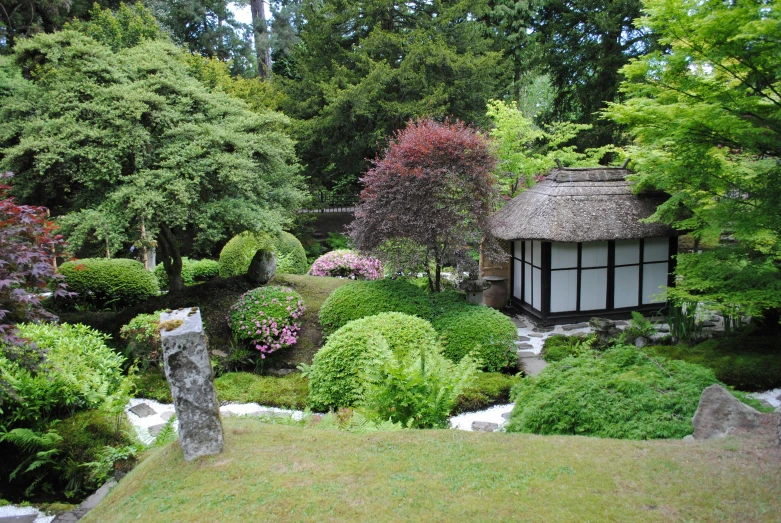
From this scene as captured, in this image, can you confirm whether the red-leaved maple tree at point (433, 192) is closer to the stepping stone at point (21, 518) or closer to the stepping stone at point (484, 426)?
the stepping stone at point (484, 426)

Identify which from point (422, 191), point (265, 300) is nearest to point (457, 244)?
point (422, 191)

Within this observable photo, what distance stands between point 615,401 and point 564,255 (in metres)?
6.25

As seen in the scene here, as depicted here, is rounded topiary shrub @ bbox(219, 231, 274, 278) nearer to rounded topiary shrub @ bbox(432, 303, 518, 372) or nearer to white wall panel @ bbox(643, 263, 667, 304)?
rounded topiary shrub @ bbox(432, 303, 518, 372)

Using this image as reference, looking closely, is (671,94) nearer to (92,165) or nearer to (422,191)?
(422,191)

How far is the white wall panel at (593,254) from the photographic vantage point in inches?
442

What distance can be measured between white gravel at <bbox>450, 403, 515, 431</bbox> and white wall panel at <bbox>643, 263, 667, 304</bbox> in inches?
217

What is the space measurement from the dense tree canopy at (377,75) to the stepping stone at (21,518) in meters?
13.8

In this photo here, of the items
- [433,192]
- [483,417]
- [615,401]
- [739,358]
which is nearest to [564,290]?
[739,358]

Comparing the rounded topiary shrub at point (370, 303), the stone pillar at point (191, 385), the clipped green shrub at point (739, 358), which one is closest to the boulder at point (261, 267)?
the rounded topiary shrub at point (370, 303)

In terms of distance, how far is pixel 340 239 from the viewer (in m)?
20.5

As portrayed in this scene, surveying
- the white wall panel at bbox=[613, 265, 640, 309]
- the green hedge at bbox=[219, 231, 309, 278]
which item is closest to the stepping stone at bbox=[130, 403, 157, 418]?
the green hedge at bbox=[219, 231, 309, 278]

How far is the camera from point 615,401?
530 cm

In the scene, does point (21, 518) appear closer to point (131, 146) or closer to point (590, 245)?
point (131, 146)

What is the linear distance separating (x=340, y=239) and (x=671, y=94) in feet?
45.7
